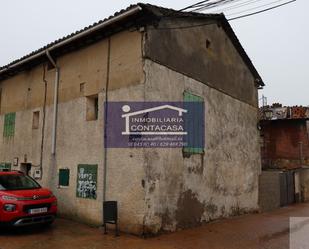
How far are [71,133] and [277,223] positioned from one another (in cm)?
784

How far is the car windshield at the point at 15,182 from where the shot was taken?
8987 millimetres

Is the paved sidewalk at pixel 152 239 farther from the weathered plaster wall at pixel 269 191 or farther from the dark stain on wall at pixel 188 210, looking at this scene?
the weathered plaster wall at pixel 269 191

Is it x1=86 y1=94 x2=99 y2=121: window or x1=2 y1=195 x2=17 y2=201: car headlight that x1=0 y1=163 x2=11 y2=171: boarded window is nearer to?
x1=86 y1=94 x2=99 y2=121: window

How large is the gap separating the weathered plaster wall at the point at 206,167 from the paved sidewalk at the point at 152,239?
1.85 feet

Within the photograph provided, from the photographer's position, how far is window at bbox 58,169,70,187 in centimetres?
1066

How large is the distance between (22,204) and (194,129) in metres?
5.44

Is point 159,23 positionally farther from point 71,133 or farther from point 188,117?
point 71,133

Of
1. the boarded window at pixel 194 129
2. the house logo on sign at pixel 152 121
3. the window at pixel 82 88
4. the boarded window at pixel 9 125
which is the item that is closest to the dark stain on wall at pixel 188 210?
the boarded window at pixel 194 129

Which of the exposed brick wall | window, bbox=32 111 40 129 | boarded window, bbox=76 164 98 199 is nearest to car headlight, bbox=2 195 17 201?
boarded window, bbox=76 164 98 199

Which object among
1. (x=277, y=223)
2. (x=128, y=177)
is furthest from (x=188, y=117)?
(x=277, y=223)

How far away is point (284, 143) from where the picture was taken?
82.2 ft

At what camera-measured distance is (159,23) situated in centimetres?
943

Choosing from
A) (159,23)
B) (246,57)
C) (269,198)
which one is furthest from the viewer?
(269,198)

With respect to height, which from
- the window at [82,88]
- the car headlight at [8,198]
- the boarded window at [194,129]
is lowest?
the car headlight at [8,198]
